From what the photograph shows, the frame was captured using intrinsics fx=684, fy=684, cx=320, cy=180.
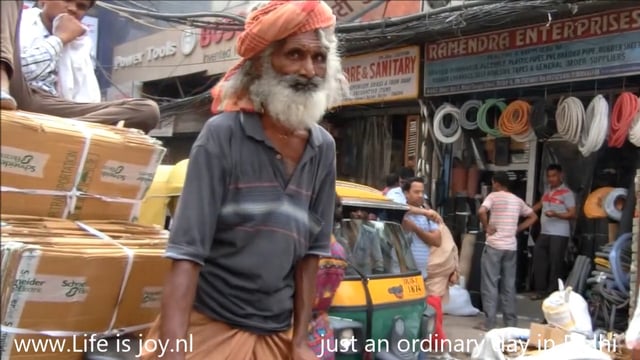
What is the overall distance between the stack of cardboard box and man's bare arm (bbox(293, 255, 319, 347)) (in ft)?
1.47

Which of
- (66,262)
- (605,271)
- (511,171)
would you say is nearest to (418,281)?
(66,262)

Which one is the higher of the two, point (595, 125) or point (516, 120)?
point (516, 120)

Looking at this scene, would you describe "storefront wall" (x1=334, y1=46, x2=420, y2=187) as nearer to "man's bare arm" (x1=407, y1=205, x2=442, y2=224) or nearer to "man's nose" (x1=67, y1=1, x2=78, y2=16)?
"man's bare arm" (x1=407, y1=205, x2=442, y2=224)

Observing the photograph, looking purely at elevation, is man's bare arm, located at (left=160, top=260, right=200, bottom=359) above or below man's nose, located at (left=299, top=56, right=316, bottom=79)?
below

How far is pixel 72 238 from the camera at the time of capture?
6.64 ft

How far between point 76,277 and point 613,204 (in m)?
7.46

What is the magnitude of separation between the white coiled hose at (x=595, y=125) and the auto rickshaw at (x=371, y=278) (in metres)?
3.81

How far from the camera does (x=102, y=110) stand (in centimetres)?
244

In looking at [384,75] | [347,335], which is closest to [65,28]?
[347,335]

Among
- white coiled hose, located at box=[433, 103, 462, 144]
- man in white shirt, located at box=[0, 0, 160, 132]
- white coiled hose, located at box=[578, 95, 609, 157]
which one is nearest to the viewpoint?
man in white shirt, located at box=[0, 0, 160, 132]

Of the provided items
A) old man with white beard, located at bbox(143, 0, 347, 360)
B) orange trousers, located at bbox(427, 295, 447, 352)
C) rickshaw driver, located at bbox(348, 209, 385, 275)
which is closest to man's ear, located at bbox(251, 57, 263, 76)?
old man with white beard, located at bbox(143, 0, 347, 360)

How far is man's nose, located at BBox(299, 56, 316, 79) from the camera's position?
77.6 inches

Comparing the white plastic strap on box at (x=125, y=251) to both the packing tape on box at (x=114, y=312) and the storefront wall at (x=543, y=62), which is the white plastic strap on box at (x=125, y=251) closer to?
the packing tape on box at (x=114, y=312)

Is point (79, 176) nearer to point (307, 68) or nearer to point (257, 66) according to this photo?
point (257, 66)
